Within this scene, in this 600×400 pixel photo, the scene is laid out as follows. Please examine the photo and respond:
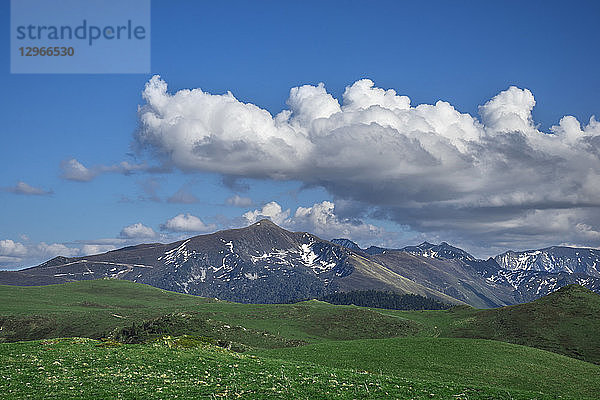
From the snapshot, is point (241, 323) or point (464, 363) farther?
point (241, 323)

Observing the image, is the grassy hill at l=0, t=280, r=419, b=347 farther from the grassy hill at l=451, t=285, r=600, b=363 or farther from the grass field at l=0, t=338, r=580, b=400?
the grass field at l=0, t=338, r=580, b=400

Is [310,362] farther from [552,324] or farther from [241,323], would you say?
[552,324]

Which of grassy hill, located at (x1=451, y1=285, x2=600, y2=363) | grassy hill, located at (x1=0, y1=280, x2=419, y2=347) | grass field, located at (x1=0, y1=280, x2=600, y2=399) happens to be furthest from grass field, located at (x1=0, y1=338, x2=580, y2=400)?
grassy hill, located at (x1=451, y1=285, x2=600, y2=363)

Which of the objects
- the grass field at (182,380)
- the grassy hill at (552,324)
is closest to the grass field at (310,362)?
the grass field at (182,380)

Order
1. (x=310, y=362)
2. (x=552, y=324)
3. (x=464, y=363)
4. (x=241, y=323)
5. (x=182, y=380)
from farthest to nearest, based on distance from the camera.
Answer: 1. (x=241, y=323)
2. (x=552, y=324)
3. (x=464, y=363)
4. (x=310, y=362)
5. (x=182, y=380)

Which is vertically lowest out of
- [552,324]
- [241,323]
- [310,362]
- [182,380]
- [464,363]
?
[552,324]

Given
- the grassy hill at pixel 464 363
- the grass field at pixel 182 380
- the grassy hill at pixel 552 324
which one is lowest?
the grassy hill at pixel 552 324

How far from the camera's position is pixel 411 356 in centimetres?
7088

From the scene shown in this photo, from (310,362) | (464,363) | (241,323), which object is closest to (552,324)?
(464,363)

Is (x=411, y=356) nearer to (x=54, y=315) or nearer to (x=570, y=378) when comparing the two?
(x=570, y=378)

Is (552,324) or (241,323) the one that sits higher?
(241,323)

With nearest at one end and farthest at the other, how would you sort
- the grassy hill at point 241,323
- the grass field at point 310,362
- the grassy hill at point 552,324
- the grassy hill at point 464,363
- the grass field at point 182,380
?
the grass field at point 182,380 < the grass field at point 310,362 < the grassy hill at point 464,363 < the grassy hill at point 552,324 < the grassy hill at point 241,323

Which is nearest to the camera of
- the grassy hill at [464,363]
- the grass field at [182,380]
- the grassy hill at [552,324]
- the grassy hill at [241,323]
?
the grass field at [182,380]

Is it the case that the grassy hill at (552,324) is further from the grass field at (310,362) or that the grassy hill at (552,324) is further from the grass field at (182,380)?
the grass field at (182,380)
